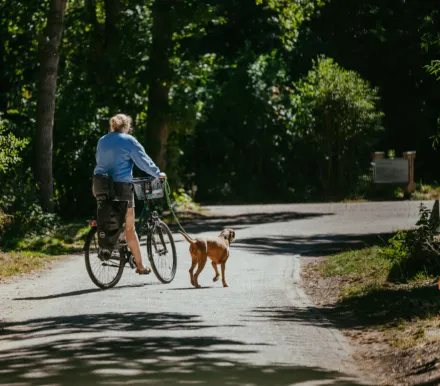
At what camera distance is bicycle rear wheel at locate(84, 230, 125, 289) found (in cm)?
1326

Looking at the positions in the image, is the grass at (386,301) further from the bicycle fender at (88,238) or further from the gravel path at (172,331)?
the bicycle fender at (88,238)

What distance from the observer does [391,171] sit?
112ft

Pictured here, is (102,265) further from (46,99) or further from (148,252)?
(46,99)

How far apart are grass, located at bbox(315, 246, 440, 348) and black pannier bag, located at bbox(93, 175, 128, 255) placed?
9.38ft

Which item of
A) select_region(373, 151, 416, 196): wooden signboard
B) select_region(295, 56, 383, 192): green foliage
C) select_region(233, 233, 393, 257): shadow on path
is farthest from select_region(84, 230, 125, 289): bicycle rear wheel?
select_region(295, 56, 383, 192): green foliage

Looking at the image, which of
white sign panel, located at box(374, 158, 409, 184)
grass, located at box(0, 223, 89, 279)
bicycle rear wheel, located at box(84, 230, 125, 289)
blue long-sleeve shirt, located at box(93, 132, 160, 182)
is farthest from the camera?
white sign panel, located at box(374, 158, 409, 184)

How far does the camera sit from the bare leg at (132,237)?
13.3 m

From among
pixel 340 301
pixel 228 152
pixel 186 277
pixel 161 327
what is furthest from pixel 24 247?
pixel 228 152

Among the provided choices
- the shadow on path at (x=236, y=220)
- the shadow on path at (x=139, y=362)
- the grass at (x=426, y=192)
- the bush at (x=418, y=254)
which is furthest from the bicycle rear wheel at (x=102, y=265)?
the grass at (x=426, y=192)

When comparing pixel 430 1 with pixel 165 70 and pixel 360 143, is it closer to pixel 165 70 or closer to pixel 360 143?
pixel 165 70

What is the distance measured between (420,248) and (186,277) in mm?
3274

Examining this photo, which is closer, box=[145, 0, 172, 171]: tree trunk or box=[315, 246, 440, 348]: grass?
box=[315, 246, 440, 348]: grass

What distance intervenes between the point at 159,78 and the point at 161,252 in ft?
44.9

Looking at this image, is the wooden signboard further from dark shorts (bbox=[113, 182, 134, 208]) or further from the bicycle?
dark shorts (bbox=[113, 182, 134, 208])
